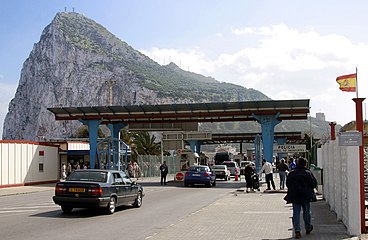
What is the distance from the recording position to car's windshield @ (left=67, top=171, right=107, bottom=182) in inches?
733

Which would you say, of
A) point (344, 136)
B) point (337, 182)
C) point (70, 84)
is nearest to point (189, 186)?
point (337, 182)

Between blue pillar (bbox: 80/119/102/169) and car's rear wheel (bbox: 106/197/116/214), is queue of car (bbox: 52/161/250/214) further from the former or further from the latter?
blue pillar (bbox: 80/119/102/169)

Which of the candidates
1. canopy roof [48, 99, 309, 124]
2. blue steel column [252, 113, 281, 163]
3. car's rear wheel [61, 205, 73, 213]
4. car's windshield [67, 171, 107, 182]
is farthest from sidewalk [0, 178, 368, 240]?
blue steel column [252, 113, 281, 163]

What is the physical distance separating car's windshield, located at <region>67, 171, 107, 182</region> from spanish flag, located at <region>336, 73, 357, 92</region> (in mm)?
8578

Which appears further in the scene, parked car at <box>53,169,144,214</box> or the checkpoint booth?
the checkpoint booth

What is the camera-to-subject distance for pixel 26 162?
40656 mm

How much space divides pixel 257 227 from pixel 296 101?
27471 millimetres

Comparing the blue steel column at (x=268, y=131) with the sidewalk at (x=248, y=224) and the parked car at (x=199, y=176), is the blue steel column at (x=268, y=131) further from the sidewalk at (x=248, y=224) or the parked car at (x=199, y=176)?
the sidewalk at (x=248, y=224)

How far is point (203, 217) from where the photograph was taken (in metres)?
17.5

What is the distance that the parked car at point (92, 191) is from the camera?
58.4 feet

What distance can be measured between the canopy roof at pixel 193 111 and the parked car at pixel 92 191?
80.5 feet

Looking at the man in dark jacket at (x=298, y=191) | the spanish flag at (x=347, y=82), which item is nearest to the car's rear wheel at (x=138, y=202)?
the man in dark jacket at (x=298, y=191)

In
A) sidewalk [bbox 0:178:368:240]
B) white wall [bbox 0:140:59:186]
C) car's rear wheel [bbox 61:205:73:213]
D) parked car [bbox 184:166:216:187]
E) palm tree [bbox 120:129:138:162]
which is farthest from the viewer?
palm tree [bbox 120:129:138:162]

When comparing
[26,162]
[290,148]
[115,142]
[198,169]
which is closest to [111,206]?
[198,169]
